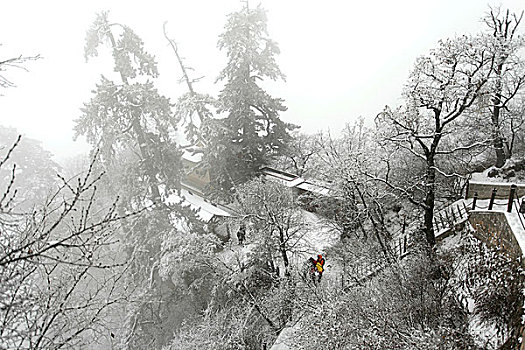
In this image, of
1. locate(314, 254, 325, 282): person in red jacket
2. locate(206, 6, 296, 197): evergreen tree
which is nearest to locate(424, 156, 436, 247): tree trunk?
locate(314, 254, 325, 282): person in red jacket

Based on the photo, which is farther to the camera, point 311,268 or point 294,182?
point 294,182

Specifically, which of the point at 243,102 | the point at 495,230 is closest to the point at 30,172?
the point at 243,102

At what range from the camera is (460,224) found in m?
13.5

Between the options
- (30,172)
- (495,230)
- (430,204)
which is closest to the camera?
(495,230)

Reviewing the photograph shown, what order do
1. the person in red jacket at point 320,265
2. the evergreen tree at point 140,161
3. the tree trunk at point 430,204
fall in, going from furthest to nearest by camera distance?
the evergreen tree at point 140,161 < the person in red jacket at point 320,265 < the tree trunk at point 430,204

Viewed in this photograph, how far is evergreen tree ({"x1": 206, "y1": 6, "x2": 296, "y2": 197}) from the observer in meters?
17.9

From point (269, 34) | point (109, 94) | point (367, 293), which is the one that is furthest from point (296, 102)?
point (367, 293)

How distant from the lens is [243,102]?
1838 centimetres

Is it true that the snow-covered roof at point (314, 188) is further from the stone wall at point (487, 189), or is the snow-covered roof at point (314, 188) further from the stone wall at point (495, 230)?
the stone wall at point (495, 230)

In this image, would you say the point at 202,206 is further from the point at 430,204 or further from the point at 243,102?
the point at 430,204

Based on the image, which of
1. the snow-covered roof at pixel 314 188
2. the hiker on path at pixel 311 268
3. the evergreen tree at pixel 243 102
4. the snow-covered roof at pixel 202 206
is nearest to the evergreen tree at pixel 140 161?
the snow-covered roof at pixel 202 206

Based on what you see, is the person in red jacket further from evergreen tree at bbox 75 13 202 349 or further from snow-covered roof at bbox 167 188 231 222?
snow-covered roof at bbox 167 188 231 222

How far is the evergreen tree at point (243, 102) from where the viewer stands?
17891mm

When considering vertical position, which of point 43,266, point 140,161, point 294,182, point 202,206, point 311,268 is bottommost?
point 311,268
